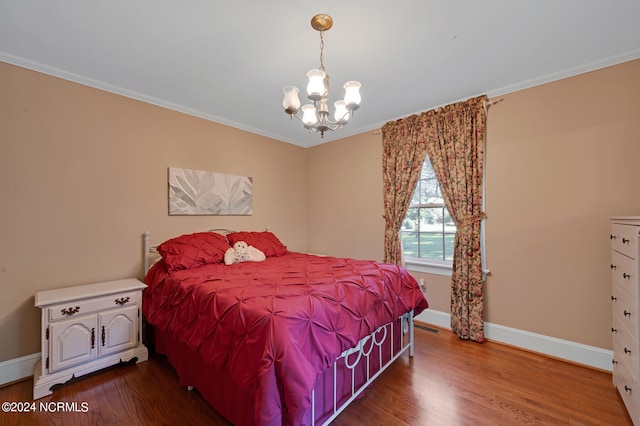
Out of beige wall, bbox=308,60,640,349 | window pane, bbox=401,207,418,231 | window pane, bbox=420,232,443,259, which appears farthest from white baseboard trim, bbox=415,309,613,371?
window pane, bbox=401,207,418,231

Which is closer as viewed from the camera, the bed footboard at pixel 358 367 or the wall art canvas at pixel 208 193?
the bed footboard at pixel 358 367

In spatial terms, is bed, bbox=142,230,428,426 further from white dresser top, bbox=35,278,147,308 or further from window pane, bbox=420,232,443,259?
window pane, bbox=420,232,443,259

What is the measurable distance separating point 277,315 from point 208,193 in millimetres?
2394

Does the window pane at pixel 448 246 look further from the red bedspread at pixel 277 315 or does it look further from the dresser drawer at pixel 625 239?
the dresser drawer at pixel 625 239

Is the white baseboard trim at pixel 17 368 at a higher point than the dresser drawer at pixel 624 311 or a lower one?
lower

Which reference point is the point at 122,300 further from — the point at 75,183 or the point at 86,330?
the point at 75,183

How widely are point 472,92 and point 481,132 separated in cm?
43

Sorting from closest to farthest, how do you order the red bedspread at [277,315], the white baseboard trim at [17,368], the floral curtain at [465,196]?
1. the red bedspread at [277,315]
2. the white baseboard trim at [17,368]
3. the floral curtain at [465,196]

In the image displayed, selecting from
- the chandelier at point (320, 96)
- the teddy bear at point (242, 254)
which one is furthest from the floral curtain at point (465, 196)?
the teddy bear at point (242, 254)

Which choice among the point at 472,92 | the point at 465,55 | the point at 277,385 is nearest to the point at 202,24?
the point at 465,55

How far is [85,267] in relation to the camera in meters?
2.50

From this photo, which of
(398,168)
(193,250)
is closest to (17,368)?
(193,250)

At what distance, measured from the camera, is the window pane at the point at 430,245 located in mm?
3312

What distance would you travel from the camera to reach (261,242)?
3352 mm
